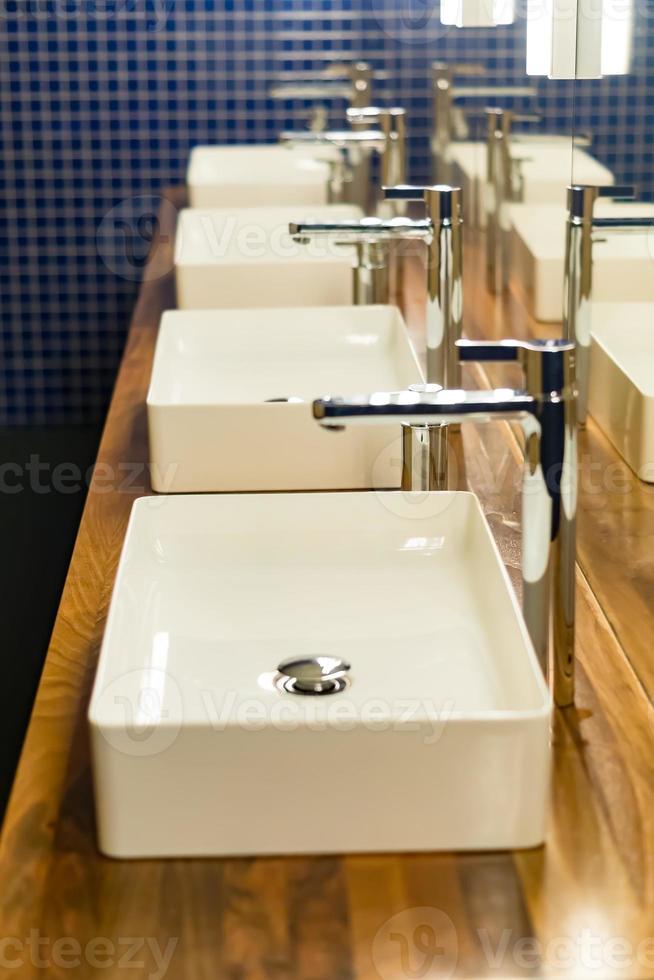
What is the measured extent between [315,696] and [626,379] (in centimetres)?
62

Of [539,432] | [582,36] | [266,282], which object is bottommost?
[266,282]

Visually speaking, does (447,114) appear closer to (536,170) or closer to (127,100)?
(536,170)

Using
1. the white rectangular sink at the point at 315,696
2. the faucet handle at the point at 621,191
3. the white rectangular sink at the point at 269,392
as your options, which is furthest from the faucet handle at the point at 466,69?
the white rectangular sink at the point at 315,696

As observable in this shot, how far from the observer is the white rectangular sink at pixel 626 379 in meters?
1.43

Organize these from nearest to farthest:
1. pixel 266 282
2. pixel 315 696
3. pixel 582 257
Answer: pixel 315 696 < pixel 582 257 < pixel 266 282

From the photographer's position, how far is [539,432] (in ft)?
3.06

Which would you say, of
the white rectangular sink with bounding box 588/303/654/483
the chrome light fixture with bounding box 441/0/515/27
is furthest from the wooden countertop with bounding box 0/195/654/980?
the chrome light fixture with bounding box 441/0/515/27

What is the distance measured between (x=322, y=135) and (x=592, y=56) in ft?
2.60

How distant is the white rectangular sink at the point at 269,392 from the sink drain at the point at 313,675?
426mm

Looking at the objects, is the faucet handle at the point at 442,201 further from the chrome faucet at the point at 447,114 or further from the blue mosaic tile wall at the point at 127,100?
the blue mosaic tile wall at the point at 127,100

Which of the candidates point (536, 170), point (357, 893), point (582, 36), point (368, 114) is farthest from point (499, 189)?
point (357, 893)

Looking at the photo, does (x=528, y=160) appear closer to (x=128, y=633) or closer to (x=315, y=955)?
(x=128, y=633)

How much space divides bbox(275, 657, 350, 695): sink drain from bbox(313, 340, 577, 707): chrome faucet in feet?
0.53

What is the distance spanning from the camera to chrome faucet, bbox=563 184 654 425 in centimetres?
153
